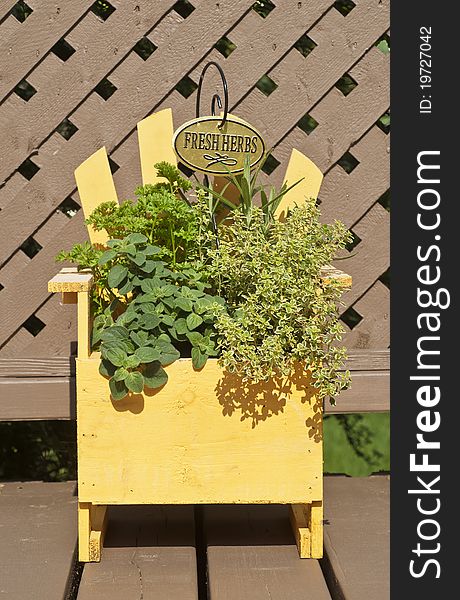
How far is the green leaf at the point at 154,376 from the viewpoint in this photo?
6.23 feet

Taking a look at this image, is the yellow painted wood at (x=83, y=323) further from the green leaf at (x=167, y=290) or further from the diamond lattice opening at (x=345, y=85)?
the diamond lattice opening at (x=345, y=85)

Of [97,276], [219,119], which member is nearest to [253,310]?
[97,276]

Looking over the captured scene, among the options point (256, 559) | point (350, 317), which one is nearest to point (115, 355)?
point (256, 559)

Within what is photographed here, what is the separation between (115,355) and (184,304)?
0.55 feet

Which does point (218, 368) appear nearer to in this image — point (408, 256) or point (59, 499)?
point (408, 256)

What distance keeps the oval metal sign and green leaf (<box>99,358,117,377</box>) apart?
547 millimetres

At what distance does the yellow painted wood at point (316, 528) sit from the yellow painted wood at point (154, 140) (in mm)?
853

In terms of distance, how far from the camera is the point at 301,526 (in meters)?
2.08

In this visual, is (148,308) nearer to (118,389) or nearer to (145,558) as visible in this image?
(118,389)

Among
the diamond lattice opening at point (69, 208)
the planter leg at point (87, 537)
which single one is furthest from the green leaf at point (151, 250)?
the diamond lattice opening at point (69, 208)

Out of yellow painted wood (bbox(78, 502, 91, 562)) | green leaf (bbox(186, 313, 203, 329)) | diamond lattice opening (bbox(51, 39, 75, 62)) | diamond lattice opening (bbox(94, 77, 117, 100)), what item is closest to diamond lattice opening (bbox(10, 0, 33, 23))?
diamond lattice opening (bbox(51, 39, 75, 62))

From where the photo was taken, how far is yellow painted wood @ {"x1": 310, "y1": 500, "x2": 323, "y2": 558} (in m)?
2.00

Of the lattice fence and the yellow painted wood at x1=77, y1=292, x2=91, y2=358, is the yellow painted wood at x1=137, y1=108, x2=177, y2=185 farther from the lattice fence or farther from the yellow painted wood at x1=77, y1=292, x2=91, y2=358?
the yellow painted wood at x1=77, y1=292, x2=91, y2=358

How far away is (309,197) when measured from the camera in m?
2.26
